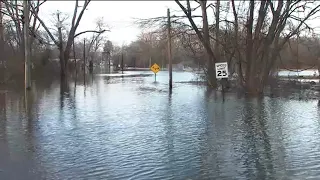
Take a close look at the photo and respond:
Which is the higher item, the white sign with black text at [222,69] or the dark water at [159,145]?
the white sign with black text at [222,69]

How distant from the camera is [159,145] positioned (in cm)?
863

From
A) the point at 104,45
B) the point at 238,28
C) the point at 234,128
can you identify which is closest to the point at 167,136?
the point at 234,128

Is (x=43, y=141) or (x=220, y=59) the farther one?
(x=220, y=59)

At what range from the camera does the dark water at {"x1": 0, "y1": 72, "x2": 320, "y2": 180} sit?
21.5ft

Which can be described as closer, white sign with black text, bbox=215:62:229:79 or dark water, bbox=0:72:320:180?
dark water, bbox=0:72:320:180

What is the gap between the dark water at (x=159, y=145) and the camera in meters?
6.55

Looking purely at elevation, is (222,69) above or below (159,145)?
above

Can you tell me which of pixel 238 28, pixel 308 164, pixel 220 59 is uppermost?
pixel 238 28

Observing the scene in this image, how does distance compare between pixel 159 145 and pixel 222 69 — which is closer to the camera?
pixel 159 145

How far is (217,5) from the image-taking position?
1131 inches

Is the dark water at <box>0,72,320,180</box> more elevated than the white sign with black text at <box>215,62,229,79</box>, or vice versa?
the white sign with black text at <box>215,62,229,79</box>

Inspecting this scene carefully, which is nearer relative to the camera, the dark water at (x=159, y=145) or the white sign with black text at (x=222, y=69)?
the dark water at (x=159, y=145)

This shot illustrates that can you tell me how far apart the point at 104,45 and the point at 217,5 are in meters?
86.2

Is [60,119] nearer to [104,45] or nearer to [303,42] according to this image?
[303,42]
